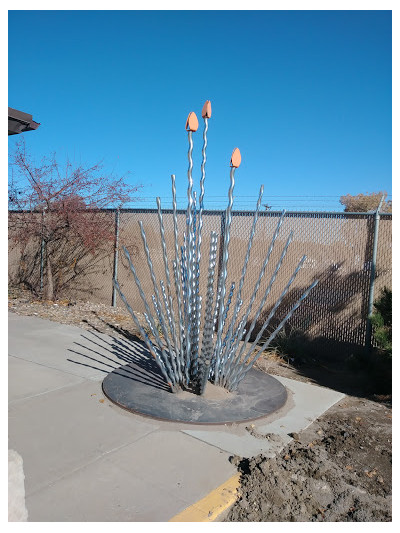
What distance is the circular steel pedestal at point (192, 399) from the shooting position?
3.88 m

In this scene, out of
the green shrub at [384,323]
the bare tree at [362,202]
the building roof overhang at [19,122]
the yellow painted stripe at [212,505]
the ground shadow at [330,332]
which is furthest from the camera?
the bare tree at [362,202]

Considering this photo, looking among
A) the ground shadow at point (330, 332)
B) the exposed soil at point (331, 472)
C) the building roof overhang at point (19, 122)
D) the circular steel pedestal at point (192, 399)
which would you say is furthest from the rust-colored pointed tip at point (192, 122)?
the ground shadow at point (330, 332)

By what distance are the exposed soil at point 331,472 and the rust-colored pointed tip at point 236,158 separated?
7.76 feet

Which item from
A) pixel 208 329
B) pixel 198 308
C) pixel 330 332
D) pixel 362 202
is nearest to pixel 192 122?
pixel 198 308

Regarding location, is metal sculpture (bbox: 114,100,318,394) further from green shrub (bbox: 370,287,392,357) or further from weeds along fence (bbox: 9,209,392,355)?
weeds along fence (bbox: 9,209,392,355)

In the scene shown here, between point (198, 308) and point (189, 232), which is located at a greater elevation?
point (189, 232)

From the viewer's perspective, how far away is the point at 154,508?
103 inches

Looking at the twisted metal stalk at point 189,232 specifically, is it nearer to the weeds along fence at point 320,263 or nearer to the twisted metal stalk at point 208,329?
the twisted metal stalk at point 208,329

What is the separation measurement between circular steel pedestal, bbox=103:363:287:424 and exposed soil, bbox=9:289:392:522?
44cm

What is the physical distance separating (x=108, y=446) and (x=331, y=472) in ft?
5.36

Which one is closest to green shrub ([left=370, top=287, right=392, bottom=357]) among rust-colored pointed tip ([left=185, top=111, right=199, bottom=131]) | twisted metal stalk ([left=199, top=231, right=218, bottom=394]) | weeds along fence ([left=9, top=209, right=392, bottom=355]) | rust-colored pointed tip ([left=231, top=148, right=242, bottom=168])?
weeds along fence ([left=9, top=209, right=392, bottom=355])

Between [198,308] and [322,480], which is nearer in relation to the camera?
[322,480]

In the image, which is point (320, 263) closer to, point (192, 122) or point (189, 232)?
point (189, 232)

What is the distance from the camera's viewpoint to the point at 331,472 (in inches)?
122
